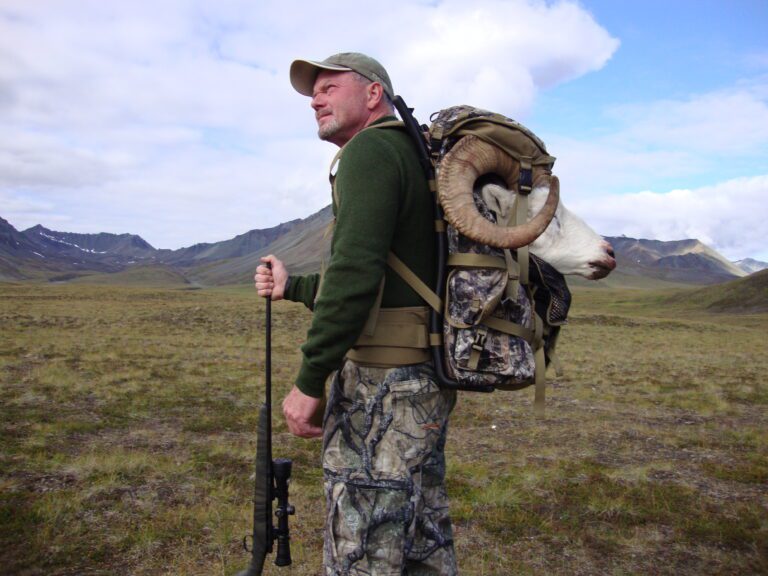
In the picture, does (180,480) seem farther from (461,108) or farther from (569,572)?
(461,108)

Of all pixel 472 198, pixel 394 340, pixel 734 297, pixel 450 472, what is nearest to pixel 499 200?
pixel 472 198

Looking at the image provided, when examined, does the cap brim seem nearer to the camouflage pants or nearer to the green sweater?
the green sweater

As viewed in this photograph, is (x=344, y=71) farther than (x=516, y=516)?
No

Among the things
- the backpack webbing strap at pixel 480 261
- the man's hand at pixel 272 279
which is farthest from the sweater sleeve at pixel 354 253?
the man's hand at pixel 272 279

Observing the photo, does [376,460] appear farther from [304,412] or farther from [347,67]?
[347,67]

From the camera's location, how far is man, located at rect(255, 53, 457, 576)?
8.61ft

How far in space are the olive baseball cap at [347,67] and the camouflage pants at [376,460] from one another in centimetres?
147

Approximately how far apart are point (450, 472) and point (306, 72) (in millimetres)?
6130

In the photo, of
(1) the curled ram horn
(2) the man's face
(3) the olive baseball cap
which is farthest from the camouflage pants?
(3) the olive baseball cap

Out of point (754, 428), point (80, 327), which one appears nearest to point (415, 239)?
point (754, 428)

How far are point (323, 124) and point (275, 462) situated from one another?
1889 mm

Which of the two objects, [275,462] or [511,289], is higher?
[511,289]

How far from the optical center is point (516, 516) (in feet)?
21.1

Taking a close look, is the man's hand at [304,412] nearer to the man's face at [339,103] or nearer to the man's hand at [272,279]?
the man's hand at [272,279]
